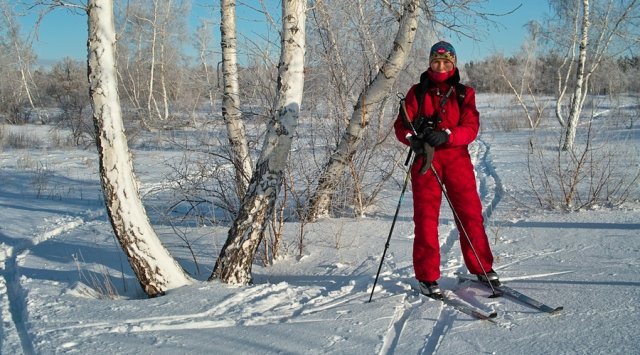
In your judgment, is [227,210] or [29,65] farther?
[29,65]

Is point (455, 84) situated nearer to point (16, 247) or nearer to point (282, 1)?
point (282, 1)

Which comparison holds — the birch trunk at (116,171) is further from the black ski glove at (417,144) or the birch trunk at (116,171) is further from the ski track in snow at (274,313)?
the black ski glove at (417,144)

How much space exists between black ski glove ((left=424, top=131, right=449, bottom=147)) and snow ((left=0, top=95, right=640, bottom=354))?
103 cm

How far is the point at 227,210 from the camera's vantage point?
593 cm

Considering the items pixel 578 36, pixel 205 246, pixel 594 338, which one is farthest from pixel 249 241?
pixel 578 36

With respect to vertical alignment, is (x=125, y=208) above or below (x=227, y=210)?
above

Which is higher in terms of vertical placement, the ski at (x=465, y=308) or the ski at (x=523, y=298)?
the ski at (x=523, y=298)

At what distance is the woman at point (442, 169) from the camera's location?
3.42 meters

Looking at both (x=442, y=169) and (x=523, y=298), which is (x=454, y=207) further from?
(x=523, y=298)

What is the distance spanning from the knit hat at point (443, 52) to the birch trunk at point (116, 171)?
2171 millimetres

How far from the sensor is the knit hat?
3406mm

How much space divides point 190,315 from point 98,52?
72.0 inches

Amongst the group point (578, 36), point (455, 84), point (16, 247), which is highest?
point (578, 36)

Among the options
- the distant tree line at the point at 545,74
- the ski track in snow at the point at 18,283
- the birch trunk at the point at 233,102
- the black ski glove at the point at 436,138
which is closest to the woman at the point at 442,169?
the black ski glove at the point at 436,138
